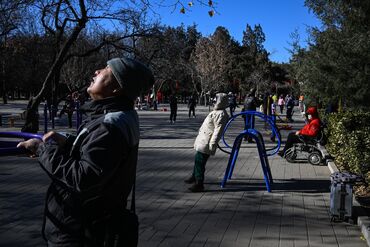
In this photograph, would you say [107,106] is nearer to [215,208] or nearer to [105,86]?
[105,86]

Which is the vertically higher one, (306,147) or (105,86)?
(105,86)

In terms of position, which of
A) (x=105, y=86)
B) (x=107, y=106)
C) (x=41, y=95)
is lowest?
(x=41, y=95)

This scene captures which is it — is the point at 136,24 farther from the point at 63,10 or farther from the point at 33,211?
the point at 33,211

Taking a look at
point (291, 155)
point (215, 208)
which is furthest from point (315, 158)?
point (215, 208)

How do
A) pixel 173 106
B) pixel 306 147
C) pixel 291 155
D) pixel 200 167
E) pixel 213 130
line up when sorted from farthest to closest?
1. pixel 173 106
2. pixel 291 155
3. pixel 306 147
4. pixel 213 130
5. pixel 200 167

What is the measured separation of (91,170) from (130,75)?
556 millimetres

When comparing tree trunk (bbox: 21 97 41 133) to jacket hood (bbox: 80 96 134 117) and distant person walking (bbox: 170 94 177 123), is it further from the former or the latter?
jacket hood (bbox: 80 96 134 117)

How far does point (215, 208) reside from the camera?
681cm

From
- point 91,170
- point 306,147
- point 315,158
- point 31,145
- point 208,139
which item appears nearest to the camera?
point 91,170

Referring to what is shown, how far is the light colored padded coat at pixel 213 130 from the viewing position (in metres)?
7.91

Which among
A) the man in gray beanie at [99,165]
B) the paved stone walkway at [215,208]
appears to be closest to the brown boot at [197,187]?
the paved stone walkway at [215,208]

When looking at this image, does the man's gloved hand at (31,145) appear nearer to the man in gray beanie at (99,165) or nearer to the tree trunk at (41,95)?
the man in gray beanie at (99,165)

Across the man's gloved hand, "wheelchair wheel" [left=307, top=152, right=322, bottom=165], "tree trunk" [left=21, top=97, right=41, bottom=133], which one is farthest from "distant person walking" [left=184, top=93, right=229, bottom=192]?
"tree trunk" [left=21, top=97, right=41, bottom=133]

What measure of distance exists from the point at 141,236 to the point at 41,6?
47.7 feet
